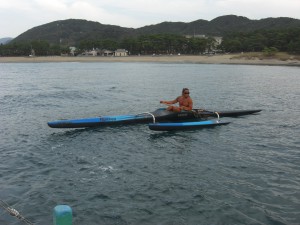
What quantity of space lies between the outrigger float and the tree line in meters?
100

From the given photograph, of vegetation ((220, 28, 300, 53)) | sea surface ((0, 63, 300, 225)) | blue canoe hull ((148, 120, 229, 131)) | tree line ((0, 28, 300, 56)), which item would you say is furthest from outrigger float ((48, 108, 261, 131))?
tree line ((0, 28, 300, 56))

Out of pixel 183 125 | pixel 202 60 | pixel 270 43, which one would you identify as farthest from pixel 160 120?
pixel 270 43

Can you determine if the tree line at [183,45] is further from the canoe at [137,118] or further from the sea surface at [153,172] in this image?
the sea surface at [153,172]

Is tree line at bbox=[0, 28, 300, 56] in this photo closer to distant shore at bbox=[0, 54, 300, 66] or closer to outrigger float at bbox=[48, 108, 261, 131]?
distant shore at bbox=[0, 54, 300, 66]

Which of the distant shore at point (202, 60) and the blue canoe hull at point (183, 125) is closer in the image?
the blue canoe hull at point (183, 125)

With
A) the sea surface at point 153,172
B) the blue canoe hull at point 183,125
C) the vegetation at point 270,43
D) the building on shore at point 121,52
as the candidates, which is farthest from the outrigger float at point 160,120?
the building on shore at point 121,52

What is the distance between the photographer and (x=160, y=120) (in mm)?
20609

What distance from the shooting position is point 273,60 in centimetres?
10575

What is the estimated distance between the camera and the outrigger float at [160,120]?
19.1 m

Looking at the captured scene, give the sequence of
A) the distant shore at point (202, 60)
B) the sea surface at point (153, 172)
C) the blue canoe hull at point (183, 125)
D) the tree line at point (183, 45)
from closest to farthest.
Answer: the sea surface at point (153, 172)
the blue canoe hull at point (183, 125)
the distant shore at point (202, 60)
the tree line at point (183, 45)

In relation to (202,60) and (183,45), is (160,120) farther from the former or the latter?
(183,45)

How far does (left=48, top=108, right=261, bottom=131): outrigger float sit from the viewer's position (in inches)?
750

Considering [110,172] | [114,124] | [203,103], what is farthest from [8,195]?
[203,103]

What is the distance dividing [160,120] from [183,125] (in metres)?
1.59
